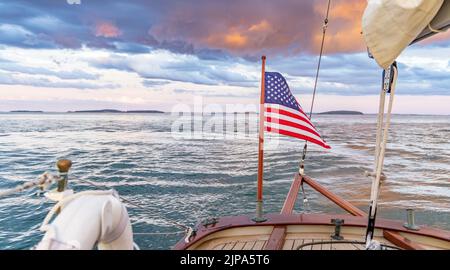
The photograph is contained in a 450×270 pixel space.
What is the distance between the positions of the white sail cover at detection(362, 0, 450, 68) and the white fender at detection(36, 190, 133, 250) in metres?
2.36

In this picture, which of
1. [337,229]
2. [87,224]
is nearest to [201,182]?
[337,229]

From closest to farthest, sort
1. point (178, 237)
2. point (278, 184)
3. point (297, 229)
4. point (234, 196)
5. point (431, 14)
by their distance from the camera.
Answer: point (431, 14) < point (297, 229) < point (178, 237) < point (234, 196) < point (278, 184)

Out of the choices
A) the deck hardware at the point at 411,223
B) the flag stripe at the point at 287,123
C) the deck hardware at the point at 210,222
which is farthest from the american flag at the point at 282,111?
the deck hardware at the point at 210,222

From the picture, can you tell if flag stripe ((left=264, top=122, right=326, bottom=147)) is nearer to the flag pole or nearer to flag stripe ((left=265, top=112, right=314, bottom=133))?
flag stripe ((left=265, top=112, right=314, bottom=133))

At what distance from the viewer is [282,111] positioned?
17.2ft

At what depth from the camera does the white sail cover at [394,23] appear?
2.25 metres

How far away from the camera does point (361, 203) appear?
10641mm

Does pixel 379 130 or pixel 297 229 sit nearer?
pixel 379 130

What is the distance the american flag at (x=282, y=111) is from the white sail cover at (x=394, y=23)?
2.43 meters

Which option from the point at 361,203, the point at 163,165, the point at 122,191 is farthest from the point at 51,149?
the point at 361,203

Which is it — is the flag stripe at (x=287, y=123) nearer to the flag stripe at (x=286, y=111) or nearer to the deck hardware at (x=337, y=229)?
the flag stripe at (x=286, y=111)
